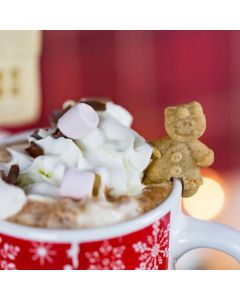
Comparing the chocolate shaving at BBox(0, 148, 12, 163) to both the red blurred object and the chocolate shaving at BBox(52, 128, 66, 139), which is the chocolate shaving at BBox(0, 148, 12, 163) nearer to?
the chocolate shaving at BBox(52, 128, 66, 139)

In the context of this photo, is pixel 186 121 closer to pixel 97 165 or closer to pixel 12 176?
pixel 97 165

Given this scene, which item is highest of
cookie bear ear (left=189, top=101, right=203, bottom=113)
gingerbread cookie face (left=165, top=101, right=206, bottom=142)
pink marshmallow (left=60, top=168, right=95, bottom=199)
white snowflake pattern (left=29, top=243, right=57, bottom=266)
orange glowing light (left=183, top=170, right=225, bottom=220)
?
cookie bear ear (left=189, top=101, right=203, bottom=113)

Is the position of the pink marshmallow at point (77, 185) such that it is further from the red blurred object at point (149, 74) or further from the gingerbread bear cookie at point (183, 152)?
the red blurred object at point (149, 74)

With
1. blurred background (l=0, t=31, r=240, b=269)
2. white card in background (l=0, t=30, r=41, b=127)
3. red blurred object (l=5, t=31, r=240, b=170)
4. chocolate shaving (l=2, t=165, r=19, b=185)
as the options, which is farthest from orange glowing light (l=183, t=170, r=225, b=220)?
chocolate shaving (l=2, t=165, r=19, b=185)

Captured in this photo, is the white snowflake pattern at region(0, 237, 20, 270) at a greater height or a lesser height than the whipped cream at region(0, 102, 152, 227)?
lesser

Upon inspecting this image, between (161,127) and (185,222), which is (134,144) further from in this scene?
(161,127)

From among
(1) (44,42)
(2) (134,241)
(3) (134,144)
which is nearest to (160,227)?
(2) (134,241)

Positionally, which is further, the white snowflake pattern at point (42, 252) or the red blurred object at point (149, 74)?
the red blurred object at point (149, 74)

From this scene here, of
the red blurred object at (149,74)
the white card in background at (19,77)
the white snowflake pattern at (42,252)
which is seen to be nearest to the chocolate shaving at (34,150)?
the white snowflake pattern at (42,252)
